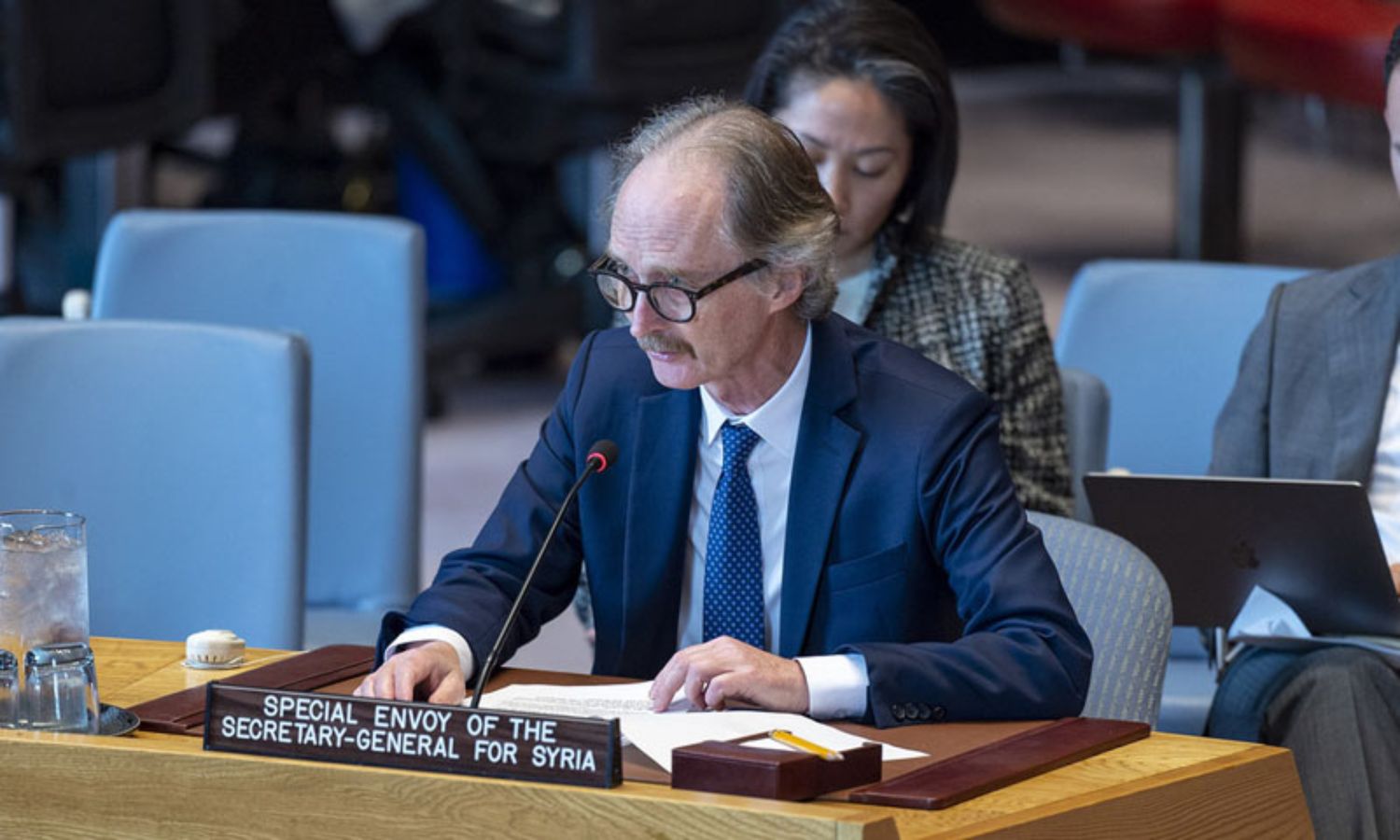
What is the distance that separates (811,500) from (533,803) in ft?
1.89

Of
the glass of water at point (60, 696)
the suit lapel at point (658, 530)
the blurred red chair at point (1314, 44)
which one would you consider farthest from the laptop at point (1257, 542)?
the blurred red chair at point (1314, 44)

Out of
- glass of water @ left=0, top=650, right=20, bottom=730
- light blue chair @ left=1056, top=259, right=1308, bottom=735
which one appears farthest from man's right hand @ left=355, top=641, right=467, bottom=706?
light blue chair @ left=1056, top=259, right=1308, bottom=735

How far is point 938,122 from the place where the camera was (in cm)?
291

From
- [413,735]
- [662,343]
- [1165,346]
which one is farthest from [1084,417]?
[413,735]

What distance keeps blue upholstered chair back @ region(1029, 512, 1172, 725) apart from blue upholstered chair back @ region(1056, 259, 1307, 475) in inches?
39.2

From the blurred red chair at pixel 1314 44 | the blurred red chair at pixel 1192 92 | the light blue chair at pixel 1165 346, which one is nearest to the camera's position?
the light blue chair at pixel 1165 346

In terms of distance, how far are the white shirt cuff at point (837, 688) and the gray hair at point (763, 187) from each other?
39 cm

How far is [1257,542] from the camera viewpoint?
2457 mm

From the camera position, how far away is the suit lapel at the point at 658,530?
7.18 ft

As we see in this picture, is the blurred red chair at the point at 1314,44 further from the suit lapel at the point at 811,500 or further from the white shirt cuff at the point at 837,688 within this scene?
the white shirt cuff at the point at 837,688

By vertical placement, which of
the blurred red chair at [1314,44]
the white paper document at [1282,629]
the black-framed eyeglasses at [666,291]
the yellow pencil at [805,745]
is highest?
the blurred red chair at [1314,44]

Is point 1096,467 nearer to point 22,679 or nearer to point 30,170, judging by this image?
point 22,679

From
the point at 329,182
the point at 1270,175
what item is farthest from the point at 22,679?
the point at 1270,175

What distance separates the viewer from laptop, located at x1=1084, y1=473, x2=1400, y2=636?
2.38 meters
